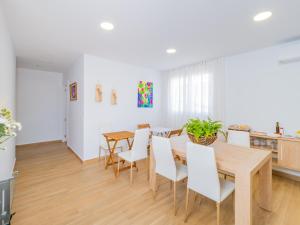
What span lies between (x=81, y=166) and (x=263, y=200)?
335 centimetres

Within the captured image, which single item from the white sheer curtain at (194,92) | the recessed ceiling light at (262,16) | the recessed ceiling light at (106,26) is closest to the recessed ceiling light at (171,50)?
the white sheer curtain at (194,92)

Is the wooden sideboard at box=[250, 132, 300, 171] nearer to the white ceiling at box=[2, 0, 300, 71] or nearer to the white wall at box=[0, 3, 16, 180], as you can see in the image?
the white ceiling at box=[2, 0, 300, 71]

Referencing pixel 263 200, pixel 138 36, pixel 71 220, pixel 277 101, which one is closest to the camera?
pixel 71 220

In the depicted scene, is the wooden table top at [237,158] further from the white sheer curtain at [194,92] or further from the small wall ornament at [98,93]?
the small wall ornament at [98,93]

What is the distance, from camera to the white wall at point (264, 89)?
2773 millimetres

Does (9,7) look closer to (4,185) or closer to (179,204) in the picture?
(4,185)

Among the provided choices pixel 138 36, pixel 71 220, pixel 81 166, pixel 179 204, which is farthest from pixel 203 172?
pixel 81 166

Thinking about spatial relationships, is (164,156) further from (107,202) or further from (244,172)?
(107,202)

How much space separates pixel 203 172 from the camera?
1.66 m

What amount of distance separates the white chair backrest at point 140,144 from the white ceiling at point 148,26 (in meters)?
1.64

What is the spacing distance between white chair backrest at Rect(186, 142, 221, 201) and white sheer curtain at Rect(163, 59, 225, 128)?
2296 millimetres

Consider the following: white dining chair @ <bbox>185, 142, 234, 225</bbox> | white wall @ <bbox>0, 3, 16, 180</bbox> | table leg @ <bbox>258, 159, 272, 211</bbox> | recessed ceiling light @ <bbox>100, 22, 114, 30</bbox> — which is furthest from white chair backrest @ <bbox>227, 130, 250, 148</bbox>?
white wall @ <bbox>0, 3, 16, 180</bbox>

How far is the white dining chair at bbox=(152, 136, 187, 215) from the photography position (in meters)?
2.00

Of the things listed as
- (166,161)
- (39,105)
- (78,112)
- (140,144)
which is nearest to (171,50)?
(140,144)
